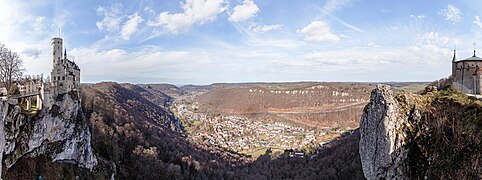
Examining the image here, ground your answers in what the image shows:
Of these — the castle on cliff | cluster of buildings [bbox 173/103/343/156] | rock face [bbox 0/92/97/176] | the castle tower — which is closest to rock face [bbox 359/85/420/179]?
the castle on cliff

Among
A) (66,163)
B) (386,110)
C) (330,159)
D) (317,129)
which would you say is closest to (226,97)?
(317,129)

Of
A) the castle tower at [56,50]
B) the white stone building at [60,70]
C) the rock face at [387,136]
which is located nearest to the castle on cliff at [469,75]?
the rock face at [387,136]

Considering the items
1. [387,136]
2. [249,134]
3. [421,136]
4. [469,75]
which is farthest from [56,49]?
[249,134]

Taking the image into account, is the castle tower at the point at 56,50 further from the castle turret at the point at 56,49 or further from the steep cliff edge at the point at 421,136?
the steep cliff edge at the point at 421,136

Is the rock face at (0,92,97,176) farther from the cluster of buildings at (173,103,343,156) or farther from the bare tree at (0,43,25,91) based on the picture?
the cluster of buildings at (173,103,343,156)

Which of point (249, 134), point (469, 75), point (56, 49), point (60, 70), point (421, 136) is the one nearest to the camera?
point (421, 136)

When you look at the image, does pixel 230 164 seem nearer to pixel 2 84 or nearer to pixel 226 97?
pixel 2 84

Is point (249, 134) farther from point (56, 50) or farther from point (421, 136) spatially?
point (421, 136)
